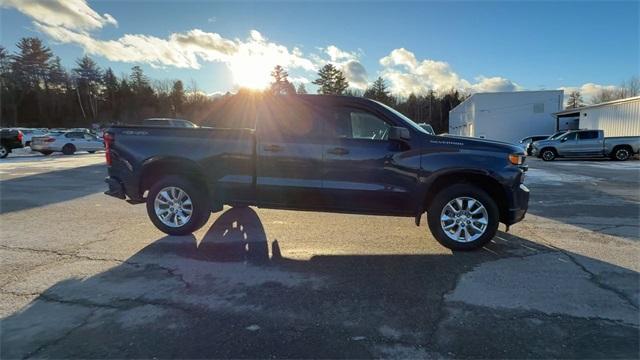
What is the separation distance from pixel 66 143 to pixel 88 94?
6256 centimetres

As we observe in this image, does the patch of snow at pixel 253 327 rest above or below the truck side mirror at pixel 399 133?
below

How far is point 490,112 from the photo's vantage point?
44.7m

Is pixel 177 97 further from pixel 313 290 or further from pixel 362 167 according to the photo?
pixel 313 290

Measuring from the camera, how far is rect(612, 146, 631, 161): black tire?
21.7 metres

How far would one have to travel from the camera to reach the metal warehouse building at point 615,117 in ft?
84.7

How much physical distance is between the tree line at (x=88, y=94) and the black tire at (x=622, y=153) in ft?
165

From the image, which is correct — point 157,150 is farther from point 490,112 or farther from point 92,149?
point 490,112

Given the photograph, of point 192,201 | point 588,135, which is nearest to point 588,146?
point 588,135

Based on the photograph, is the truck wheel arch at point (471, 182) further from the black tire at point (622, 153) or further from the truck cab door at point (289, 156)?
the black tire at point (622, 153)

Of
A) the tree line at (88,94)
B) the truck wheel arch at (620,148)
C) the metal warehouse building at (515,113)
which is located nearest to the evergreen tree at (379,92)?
the tree line at (88,94)

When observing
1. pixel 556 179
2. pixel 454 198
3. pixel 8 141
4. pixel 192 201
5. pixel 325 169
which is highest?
pixel 8 141

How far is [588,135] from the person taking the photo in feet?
74.0

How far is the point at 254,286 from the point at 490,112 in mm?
46190

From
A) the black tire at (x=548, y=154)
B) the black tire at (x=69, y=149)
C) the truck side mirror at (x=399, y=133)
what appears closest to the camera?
the truck side mirror at (x=399, y=133)
